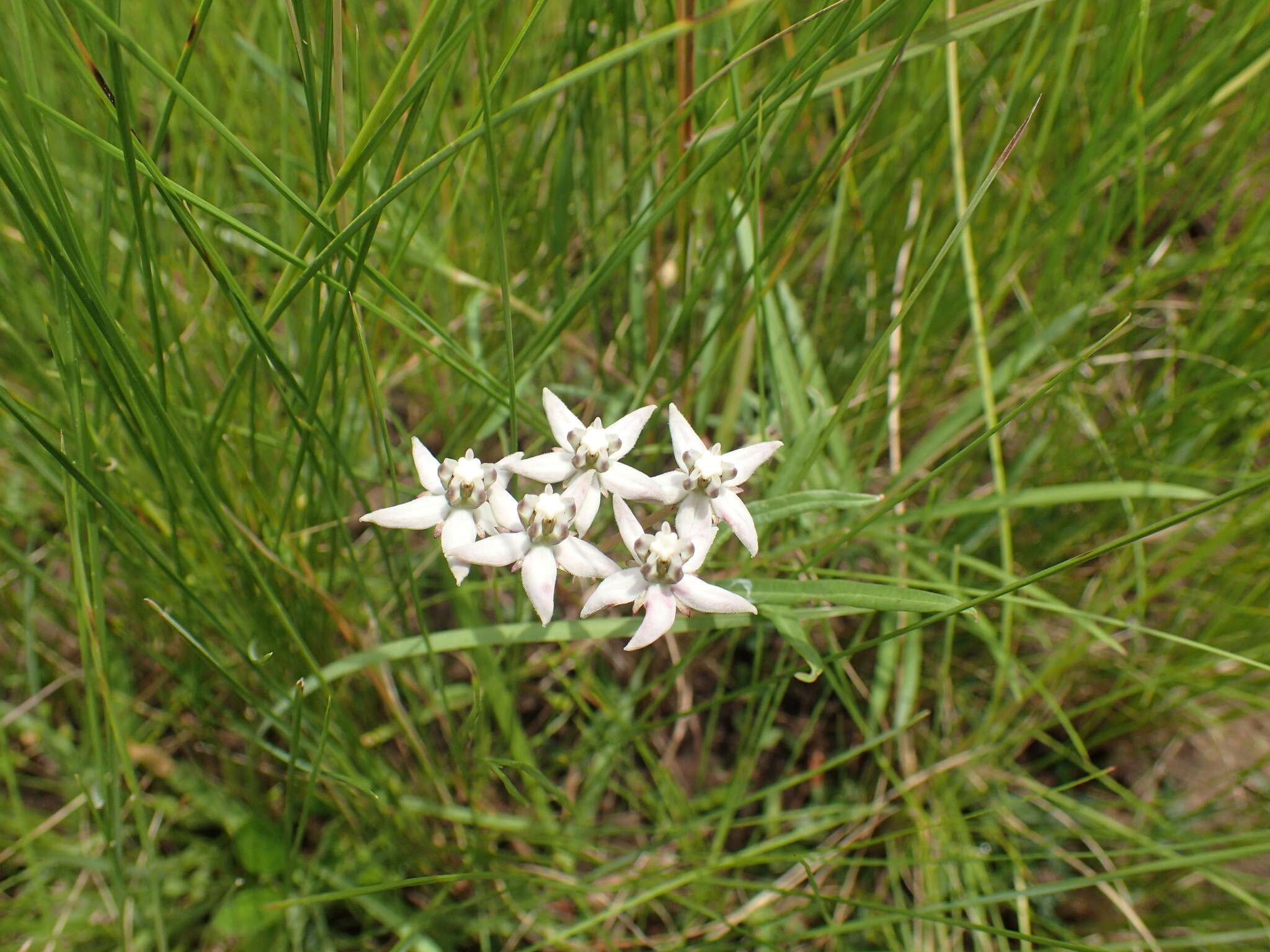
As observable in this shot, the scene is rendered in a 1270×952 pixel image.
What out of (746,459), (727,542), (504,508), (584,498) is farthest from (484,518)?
(727,542)

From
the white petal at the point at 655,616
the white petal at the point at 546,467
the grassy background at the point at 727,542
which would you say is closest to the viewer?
the white petal at the point at 655,616

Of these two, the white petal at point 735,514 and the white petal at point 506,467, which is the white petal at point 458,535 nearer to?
the white petal at point 506,467

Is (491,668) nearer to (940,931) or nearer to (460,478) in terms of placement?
(460,478)

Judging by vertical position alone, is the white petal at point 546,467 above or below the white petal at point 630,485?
above

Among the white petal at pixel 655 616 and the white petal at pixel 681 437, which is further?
the white petal at pixel 681 437

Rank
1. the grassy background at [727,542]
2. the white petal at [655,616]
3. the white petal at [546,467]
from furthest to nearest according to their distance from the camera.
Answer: the grassy background at [727,542] < the white petal at [546,467] < the white petal at [655,616]

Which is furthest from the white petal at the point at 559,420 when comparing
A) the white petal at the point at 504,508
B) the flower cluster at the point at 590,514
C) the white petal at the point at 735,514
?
the white petal at the point at 735,514

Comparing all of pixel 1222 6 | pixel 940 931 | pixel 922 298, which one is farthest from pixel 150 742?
pixel 1222 6
